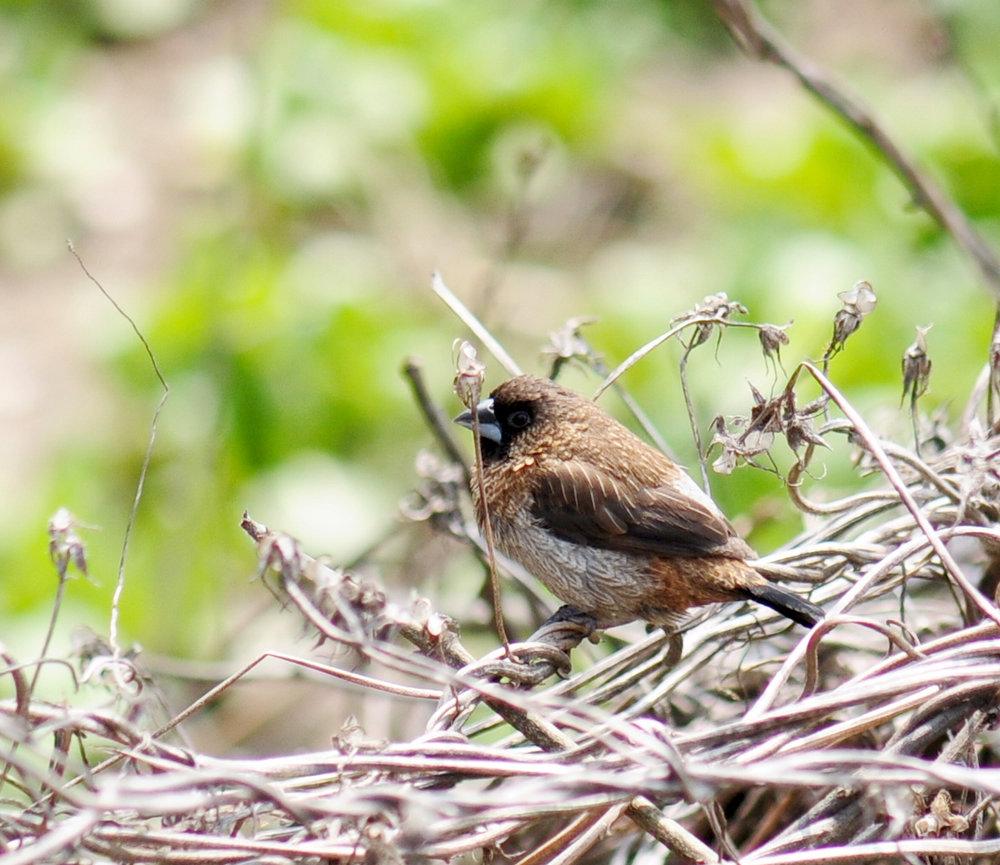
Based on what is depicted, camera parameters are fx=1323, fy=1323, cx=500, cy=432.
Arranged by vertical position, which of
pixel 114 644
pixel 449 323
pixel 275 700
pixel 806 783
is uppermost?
pixel 806 783

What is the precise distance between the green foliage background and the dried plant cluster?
2.80 feet

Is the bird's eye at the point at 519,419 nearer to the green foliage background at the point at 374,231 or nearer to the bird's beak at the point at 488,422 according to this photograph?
the bird's beak at the point at 488,422

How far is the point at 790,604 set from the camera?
2279 millimetres

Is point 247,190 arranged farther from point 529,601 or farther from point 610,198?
point 529,601

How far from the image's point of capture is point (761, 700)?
6.08ft

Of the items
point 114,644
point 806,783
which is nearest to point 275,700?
point 114,644

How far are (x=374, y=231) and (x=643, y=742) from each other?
228 inches

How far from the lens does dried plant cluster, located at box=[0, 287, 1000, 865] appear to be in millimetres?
1505

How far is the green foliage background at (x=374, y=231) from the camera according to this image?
199 inches

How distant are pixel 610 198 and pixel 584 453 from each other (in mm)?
5240

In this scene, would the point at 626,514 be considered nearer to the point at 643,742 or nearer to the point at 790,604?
the point at 790,604

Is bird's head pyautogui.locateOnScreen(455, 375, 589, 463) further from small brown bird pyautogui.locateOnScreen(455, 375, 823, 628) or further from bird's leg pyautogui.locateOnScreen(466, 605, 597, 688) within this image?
bird's leg pyautogui.locateOnScreen(466, 605, 597, 688)

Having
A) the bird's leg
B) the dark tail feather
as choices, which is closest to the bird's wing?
the dark tail feather

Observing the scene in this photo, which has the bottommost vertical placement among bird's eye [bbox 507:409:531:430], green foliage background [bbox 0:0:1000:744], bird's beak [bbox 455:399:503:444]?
green foliage background [bbox 0:0:1000:744]
